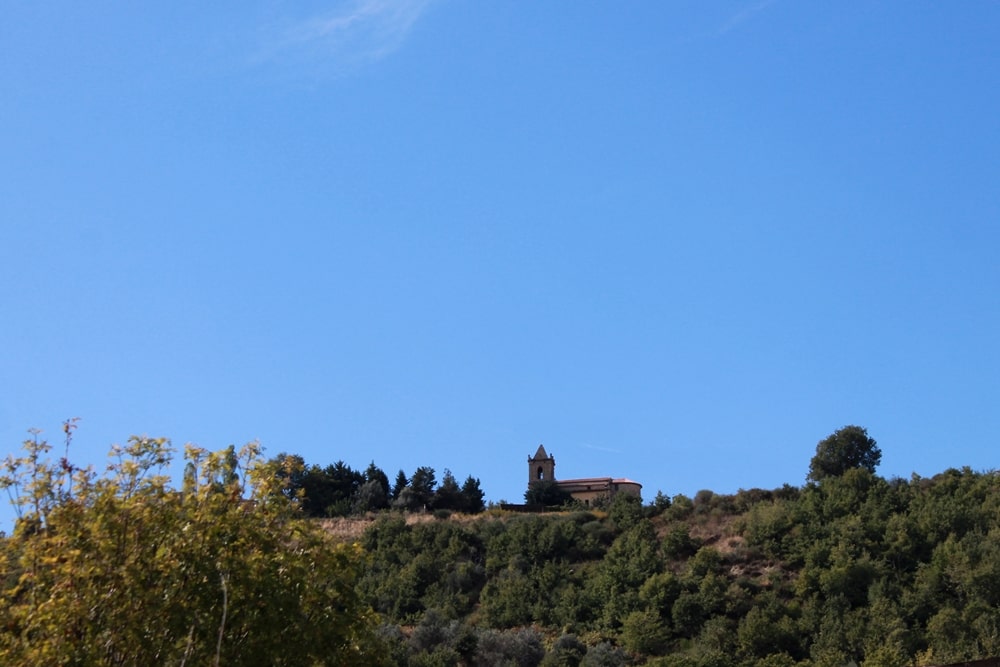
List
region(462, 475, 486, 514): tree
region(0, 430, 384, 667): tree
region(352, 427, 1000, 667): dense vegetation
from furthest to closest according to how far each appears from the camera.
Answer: region(462, 475, 486, 514): tree < region(352, 427, 1000, 667): dense vegetation < region(0, 430, 384, 667): tree

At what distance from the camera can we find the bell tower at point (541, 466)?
8525cm

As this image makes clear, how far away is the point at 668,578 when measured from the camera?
1647 inches

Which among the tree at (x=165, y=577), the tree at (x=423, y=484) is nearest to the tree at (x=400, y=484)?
the tree at (x=423, y=484)

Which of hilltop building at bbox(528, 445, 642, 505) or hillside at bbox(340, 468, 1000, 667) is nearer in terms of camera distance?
hillside at bbox(340, 468, 1000, 667)

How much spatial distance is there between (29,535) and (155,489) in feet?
6.71

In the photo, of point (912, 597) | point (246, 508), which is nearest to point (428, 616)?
point (912, 597)

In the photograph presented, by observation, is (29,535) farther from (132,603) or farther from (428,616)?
(428,616)

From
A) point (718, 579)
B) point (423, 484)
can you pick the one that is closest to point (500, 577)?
point (718, 579)

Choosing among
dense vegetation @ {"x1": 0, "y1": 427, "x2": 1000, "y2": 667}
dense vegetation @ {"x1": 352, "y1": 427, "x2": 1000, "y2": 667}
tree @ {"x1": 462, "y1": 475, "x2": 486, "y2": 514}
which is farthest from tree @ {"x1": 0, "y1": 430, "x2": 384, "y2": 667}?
tree @ {"x1": 462, "y1": 475, "x2": 486, "y2": 514}

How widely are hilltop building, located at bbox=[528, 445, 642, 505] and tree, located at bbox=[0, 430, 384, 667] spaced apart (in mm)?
57765

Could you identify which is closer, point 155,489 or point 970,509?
point 155,489

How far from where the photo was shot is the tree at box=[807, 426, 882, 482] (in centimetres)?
7177

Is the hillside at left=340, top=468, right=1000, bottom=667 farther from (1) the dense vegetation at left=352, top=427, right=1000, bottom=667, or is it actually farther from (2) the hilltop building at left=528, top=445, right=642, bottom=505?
(2) the hilltop building at left=528, top=445, right=642, bottom=505

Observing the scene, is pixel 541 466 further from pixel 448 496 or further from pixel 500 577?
pixel 500 577
